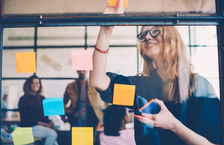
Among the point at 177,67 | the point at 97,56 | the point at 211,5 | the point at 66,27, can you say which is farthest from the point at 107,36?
the point at 211,5

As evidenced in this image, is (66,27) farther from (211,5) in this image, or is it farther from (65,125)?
(211,5)

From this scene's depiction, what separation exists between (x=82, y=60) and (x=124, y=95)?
17.7 inches

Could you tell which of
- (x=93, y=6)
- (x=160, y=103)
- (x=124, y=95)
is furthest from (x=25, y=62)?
(x=160, y=103)

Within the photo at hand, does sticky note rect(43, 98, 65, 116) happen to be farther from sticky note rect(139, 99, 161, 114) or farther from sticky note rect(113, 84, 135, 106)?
sticky note rect(139, 99, 161, 114)

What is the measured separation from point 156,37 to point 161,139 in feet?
2.76

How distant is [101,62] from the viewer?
4.92ft

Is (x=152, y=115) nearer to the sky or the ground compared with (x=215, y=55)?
nearer to the ground

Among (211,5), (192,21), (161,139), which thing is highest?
(211,5)

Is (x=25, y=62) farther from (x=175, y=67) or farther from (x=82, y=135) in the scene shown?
(x=175, y=67)

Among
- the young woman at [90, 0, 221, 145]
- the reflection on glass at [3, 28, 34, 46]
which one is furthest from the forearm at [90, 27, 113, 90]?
the reflection on glass at [3, 28, 34, 46]

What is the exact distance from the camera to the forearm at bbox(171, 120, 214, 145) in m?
1.46

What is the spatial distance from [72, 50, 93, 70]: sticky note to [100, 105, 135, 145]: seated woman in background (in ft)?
1.26

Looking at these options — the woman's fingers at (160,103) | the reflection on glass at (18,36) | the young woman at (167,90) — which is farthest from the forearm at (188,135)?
the reflection on glass at (18,36)

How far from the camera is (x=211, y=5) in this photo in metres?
1.48
